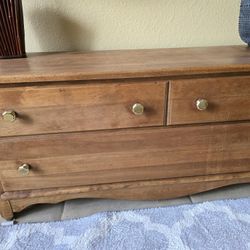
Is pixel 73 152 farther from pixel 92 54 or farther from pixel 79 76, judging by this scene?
pixel 92 54

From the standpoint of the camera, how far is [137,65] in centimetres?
90

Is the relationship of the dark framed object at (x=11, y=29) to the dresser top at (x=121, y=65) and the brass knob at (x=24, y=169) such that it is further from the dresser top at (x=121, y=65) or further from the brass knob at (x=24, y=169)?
the brass knob at (x=24, y=169)

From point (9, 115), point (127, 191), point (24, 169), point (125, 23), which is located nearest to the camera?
point (9, 115)

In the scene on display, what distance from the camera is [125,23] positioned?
1195 millimetres

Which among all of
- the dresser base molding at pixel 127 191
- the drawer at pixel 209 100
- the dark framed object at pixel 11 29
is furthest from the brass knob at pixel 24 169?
the drawer at pixel 209 100

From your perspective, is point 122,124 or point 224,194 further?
point 224,194

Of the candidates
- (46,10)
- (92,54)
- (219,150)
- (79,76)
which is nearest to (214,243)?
(219,150)

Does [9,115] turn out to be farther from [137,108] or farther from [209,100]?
[209,100]

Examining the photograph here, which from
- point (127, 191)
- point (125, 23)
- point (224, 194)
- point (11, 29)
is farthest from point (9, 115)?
point (224, 194)

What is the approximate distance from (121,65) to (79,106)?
0.64 feet

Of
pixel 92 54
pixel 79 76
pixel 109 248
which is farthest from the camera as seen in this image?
pixel 92 54

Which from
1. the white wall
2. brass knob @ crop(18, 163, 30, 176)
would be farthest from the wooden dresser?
the white wall

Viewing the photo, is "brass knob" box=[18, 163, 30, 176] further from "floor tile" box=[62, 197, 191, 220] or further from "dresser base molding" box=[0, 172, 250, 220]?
"floor tile" box=[62, 197, 191, 220]

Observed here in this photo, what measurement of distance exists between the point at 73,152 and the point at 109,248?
357mm
